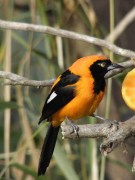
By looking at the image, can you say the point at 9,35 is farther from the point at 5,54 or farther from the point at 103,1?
A: the point at 103,1

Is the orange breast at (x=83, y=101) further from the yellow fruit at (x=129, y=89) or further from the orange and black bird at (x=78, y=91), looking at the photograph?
the yellow fruit at (x=129, y=89)

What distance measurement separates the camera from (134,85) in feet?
7.23

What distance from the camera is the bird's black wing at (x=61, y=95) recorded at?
9.40 feet

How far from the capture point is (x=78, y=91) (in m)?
2.85

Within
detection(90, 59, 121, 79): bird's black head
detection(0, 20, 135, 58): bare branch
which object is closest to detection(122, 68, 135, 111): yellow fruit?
detection(0, 20, 135, 58): bare branch

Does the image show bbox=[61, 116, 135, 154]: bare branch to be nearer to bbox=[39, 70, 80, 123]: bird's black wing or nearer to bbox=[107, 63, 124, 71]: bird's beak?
bbox=[107, 63, 124, 71]: bird's beak

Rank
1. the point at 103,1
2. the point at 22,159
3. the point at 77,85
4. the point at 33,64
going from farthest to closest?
the point at 33,64 → the point at 103,1 → the point at 22,159 → the point at 77,85

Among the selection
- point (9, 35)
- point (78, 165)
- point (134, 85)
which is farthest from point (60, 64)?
point (78, 165)

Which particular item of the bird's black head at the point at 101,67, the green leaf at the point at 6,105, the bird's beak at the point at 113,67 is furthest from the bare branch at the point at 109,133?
the green leaf at the point at 6,105

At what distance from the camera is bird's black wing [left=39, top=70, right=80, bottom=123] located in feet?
9.40

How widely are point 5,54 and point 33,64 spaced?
4.13ft

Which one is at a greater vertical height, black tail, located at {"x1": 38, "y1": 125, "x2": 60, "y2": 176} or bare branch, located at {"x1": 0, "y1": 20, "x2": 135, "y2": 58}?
bare branch, located at {"x1": 0, "y1": 20, "x2": 135, "y2": 58}

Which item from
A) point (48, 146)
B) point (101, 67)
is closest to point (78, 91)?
point (101, 67)

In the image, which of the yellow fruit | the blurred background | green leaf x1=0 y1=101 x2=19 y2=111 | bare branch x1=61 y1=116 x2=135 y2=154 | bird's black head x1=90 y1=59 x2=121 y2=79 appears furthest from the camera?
the blurred background
